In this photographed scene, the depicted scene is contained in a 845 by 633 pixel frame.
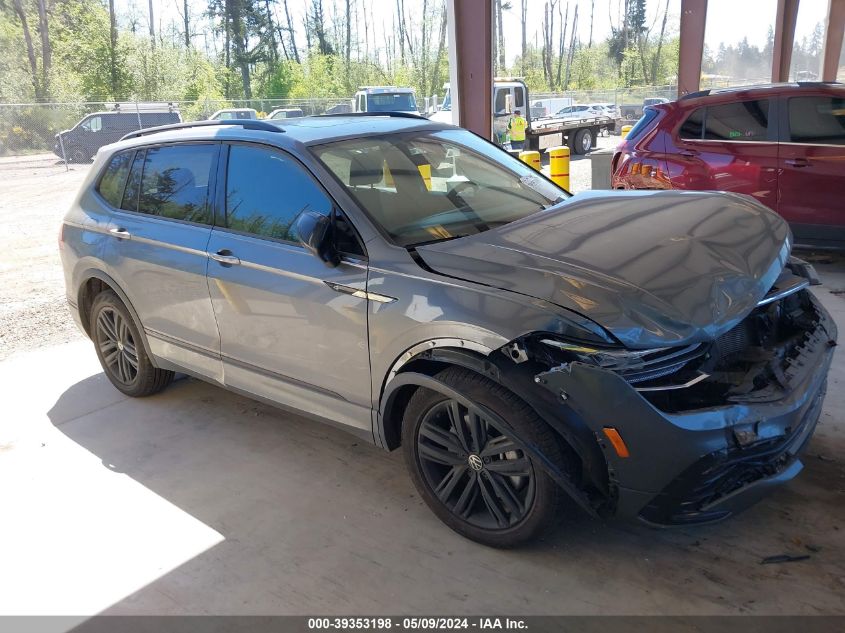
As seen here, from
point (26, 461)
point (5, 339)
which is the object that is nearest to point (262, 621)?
point (26, 461)

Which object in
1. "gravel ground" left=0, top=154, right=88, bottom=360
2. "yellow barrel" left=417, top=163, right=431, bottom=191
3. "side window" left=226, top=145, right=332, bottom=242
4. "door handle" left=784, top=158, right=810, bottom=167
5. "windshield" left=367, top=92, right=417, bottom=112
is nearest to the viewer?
"side window" left=226, top=145, right=332, bottom=242

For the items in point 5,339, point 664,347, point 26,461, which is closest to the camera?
point 664,347

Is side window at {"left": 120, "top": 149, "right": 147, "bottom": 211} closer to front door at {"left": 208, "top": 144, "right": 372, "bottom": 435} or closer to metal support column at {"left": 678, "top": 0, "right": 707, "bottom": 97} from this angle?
front door at {"left": 208, "top": 144, "right": 372, "bottom": 435}

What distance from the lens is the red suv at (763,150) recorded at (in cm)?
668

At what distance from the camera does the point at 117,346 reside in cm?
488

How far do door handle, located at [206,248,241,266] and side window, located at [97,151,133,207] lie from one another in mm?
1262

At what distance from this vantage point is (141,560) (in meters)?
3.15

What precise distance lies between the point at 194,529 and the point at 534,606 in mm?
1663

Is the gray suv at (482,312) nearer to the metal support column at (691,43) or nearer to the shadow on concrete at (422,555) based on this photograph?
the shadow on concrete at (422,555)

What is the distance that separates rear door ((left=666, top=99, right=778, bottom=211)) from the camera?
698 centimetres

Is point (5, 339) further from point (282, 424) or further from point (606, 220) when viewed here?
point (606, 220)

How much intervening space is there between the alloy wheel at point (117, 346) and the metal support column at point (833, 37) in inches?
687

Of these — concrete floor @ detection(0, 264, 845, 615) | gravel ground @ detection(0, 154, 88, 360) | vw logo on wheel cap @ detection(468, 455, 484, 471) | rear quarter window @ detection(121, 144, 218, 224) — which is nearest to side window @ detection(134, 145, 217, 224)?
rear quarter window @ detection(121, 144, 218, 224)

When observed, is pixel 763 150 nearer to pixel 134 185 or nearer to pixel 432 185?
pixel 432 185
